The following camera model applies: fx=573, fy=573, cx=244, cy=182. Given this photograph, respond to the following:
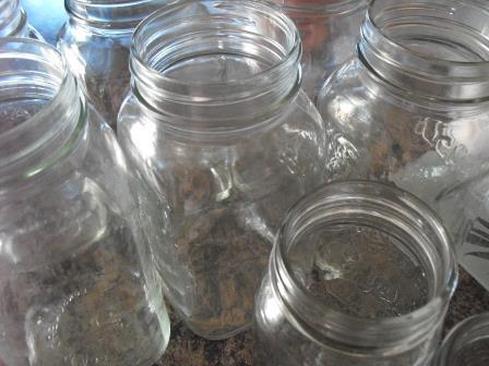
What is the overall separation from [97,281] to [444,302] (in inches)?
11.1

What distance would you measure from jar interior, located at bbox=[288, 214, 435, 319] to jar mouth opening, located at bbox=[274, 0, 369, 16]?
26 centimetres

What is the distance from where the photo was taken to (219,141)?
1.51 feet

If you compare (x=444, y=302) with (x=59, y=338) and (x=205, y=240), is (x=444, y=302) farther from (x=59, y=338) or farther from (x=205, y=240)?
(x=59, y=338)

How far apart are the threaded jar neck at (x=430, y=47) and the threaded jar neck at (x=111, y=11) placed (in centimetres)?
23

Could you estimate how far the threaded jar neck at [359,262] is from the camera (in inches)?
13.6

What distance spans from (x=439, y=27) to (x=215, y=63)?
22cm

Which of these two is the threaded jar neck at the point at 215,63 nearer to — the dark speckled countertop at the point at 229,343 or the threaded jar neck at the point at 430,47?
the threaded jar neck at the point at 430,47

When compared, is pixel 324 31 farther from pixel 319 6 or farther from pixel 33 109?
pixel 33 109

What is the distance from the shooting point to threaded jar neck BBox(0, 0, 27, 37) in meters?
0.56

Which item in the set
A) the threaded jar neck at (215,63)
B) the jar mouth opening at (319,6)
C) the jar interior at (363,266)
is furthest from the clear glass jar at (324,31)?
the jar interior at (363,266)

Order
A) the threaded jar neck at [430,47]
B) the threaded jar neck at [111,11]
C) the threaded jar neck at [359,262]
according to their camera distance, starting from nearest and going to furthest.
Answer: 1. the threaded jar neck at [359,262]
2. the threaded jar neck at [430,47]
3. the threaded jar neck at [111,11]

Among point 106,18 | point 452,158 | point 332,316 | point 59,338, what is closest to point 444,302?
point 332,316

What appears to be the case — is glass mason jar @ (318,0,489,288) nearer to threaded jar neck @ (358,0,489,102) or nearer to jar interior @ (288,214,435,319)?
threaded jar neck @ (358,0,489,102)

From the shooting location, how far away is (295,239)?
0.41 metres
